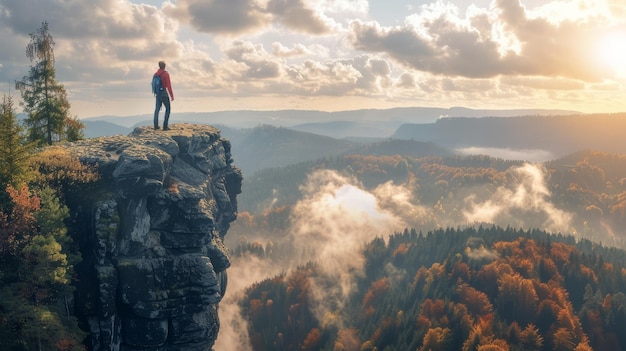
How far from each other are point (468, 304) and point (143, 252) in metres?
106

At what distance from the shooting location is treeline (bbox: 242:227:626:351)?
354 feet

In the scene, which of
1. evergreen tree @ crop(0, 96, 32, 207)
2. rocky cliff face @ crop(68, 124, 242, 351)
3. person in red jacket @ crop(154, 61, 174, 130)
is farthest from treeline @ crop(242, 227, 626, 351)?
evergreen tree @ crop(0, 96, 32, 207)

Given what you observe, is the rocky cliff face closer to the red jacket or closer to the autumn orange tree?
the autumn orange tree

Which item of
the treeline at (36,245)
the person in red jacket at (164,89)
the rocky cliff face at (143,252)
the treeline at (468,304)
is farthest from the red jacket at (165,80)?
the treeline at (468,304)

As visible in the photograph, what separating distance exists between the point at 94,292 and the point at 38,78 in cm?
3282

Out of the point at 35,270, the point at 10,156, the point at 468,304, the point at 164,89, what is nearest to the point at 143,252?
the point at 35,270

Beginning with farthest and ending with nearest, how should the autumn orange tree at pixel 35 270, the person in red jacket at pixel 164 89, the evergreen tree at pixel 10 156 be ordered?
the person in red jacket at pixel 164 89, the evergreen tree at pixel 10 156, the autumn orange tree at pixel 35 270

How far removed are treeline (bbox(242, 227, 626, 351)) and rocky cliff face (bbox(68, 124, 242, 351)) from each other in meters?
76.3

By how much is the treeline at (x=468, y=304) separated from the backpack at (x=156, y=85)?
90193 mm

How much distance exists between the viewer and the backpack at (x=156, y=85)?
2076 inches

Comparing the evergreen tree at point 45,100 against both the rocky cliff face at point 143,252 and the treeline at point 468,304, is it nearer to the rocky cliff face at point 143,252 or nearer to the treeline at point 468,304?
the rocky cliff face at point 143,252

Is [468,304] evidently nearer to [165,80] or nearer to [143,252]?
[143,252]

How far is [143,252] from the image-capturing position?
1752 inches

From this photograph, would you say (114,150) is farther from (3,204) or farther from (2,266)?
(2,266)
